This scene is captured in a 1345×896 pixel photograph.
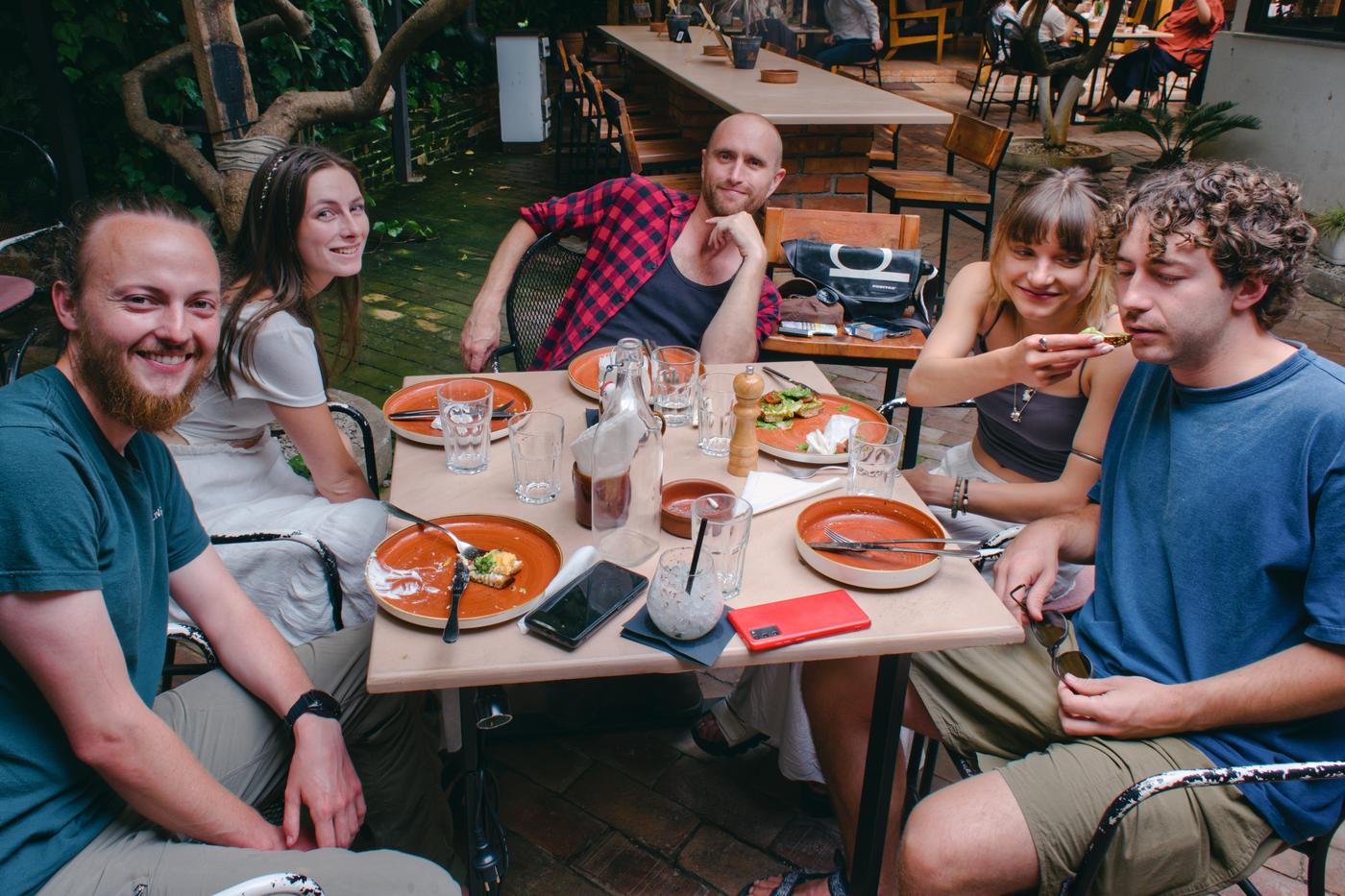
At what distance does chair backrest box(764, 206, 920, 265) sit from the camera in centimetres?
382

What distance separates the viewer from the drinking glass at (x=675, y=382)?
2.23m

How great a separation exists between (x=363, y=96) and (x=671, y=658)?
2869 millimetres

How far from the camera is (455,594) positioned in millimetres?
1581

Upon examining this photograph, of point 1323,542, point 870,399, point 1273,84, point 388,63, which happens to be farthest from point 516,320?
point 1273,84

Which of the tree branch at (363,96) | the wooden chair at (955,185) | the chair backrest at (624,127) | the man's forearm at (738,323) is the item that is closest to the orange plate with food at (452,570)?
the man's forearm at (738,323)

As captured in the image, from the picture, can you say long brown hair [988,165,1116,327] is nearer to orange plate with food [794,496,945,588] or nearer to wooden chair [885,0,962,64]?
orange plate with food [794,496,945,588]

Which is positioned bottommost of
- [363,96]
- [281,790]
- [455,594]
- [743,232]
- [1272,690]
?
[281,790]

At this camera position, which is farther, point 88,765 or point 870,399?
point 870,399

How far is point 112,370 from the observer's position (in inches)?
58.0

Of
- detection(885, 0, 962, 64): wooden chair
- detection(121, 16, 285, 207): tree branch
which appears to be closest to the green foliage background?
detection(121, 16, 285, 207): tree branch

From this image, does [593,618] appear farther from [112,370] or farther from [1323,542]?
[1323,542]

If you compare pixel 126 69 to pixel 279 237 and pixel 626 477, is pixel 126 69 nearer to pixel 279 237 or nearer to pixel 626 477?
pixel 279 237

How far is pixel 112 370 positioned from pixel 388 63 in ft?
7.73

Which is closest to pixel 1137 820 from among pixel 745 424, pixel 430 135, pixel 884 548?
pixel 884 548
